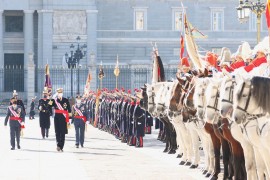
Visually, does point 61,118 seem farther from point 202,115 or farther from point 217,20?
point 217,20

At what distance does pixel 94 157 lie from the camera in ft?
74.5

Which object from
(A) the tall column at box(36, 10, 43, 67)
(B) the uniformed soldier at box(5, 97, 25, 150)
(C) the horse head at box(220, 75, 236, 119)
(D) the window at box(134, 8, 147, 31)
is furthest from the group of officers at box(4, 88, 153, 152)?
(D) the window at box(134, 8, 147, 31)

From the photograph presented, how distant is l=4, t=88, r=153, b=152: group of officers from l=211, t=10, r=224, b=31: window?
43.8 meters

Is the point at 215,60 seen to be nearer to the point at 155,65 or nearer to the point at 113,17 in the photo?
the point at 155,65

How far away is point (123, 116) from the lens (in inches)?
1144

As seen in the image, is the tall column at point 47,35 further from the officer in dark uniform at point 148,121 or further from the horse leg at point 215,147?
the horse leg at point 215,147

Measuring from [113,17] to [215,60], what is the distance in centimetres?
5839

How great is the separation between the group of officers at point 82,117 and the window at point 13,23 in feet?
136

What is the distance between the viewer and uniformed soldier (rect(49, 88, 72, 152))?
81.6 ft

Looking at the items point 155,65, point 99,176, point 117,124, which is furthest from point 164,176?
point 117,124

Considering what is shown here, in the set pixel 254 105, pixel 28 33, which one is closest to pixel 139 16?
pixel 28 33

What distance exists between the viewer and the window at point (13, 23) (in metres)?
76.9

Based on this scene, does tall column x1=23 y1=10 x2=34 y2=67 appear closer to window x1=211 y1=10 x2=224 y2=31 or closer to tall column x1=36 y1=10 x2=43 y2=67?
tall column x1=36 y1=10 x2=43 y2=67

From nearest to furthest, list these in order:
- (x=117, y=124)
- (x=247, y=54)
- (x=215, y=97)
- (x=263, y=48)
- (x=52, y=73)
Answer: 1. (x=215, y=97)
2. (x=263, y=48)
3. (x=247, y=54)
4. (x=117, y=124)
5. (x=52, y=73)
